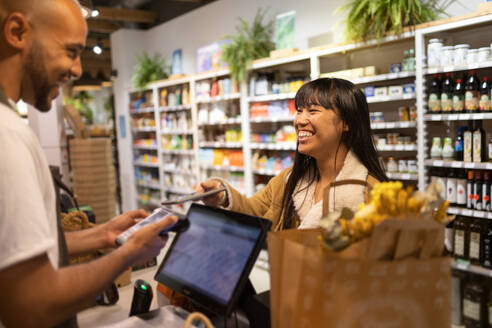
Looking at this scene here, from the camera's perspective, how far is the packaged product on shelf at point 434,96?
360cm

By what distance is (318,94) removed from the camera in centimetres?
206

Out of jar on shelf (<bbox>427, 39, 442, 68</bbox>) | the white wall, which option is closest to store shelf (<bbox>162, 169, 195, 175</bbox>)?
the white wall

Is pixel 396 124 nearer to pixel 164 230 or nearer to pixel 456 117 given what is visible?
pixel 456 117

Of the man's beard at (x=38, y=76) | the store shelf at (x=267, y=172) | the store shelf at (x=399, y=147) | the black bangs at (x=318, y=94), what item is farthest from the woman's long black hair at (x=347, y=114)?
the store shelf at (x=267, y=172)

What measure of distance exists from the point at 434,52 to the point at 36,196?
139 inches

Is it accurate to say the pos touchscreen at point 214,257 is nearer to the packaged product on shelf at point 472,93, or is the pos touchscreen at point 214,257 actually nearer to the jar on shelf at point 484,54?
the packaged product on shelf at point 472,93

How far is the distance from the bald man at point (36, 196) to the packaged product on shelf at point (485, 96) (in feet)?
10.1

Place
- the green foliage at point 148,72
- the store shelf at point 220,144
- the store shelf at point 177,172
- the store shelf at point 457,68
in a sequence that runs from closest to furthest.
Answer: the store shelf at point 457,68, the store shelf at point 220,144, the store shelf at point 177,172, the green foliage at point 148,72

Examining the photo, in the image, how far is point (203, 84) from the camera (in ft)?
21.1

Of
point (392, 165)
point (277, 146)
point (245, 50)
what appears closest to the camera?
point (392, 165)

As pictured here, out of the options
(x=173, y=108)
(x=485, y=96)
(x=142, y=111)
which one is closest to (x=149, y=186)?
(x=142, y=111)

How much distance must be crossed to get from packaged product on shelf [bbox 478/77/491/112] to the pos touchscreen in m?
2.80

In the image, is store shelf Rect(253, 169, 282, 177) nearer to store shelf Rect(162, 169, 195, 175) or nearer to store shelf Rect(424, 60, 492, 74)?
store shelf Rect(162, 169, 195, 175)

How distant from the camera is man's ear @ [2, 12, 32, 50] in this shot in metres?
0.97
